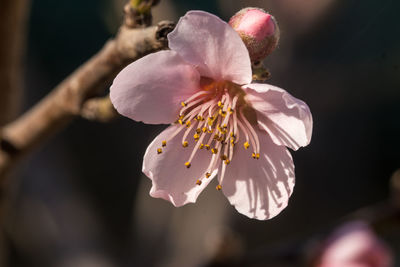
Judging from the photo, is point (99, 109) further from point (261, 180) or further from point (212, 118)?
point (261, 180)

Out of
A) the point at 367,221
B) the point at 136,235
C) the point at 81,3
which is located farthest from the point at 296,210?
the point at 81,3

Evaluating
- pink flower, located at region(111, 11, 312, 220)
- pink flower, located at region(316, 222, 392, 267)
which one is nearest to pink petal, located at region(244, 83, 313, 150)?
pink flower, located at region(111, 11, 312, 220)

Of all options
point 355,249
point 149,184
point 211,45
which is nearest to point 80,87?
point 211,45

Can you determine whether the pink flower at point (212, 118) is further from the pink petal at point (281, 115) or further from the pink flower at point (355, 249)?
the pink flower at point (355, 249)

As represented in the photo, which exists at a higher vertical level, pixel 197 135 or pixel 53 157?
pixel 197 135

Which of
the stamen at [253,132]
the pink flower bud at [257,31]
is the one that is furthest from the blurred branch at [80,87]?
the stamen at [253,132]

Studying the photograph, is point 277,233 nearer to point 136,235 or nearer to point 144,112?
point 136,235
